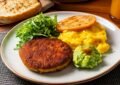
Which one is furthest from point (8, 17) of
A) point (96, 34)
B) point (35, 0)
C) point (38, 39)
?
point (96, 34)

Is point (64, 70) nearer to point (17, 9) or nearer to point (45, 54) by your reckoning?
point (45, 54)


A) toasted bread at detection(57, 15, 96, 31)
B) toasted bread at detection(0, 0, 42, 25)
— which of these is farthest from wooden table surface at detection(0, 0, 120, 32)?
toasted bread at detection(57, 15, 96, 31)

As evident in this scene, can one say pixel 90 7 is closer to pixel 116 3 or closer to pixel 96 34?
pixel 116 3

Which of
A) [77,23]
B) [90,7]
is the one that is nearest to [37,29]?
[77,23]

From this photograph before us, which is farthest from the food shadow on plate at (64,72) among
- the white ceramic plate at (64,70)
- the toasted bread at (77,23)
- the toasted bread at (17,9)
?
the toasted bread at (17,9)

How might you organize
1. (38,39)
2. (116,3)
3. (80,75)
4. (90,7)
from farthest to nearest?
1. (90,7)
2. (116,3)
3. (38,39)
4. (80,75)

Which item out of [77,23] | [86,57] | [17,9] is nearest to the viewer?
[86,57]
